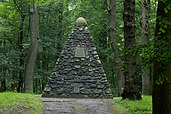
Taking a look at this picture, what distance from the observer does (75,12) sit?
73.5ft

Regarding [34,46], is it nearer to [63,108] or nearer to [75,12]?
[63,108]

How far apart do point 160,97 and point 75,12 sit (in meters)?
18.0

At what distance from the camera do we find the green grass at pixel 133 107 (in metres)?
9.06

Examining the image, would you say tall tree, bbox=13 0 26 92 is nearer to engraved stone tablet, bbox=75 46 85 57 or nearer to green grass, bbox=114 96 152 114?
engraved stone tablet, bbox=75 46 85 57

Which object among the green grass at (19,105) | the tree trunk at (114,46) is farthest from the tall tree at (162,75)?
the tree trunk at (114,46)

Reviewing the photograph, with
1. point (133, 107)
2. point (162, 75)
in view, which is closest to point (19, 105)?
point (133, 107)

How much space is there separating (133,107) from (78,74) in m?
3.63

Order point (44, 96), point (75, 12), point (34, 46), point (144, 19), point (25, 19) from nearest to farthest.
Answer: point (44, 96) → point (144, 19) → point (34, 46) → point (25, 19) → point (75, 12)

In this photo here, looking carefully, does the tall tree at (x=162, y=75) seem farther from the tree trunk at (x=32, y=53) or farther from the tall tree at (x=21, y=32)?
the tall tree at (x=21, y=32)

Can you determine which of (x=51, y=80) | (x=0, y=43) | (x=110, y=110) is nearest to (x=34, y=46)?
(x=51, y=80)

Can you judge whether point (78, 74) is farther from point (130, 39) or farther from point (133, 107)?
point (133, 107)

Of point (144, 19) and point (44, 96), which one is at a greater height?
point (144, 19)

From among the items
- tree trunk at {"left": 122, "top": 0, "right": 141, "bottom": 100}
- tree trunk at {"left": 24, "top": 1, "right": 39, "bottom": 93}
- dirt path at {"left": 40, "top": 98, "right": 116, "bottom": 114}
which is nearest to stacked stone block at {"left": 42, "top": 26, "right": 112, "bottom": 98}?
dirt path at {"left": 40, "top": 98, "right": 116, "bottom": 114}

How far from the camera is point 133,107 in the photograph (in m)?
9.35
